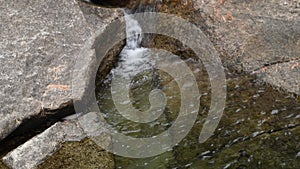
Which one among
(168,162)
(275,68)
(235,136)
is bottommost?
(168,162)

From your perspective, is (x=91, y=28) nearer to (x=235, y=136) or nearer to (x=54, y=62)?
(x=54, y=62)

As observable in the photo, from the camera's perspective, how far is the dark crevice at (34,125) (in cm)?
450

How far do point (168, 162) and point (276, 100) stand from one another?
1.32 meters

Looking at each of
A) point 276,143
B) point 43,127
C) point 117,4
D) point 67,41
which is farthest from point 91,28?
point 276,143

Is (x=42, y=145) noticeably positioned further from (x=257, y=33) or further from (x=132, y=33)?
(x=257, y=33)

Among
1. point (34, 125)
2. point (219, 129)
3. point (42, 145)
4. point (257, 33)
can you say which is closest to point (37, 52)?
point (34, 125)

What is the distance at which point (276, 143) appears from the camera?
395 cm

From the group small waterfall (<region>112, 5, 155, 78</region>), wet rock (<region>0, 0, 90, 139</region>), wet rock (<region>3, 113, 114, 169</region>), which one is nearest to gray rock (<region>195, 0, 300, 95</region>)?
small waterfall (<region>112, 5, 155, 78</region>)

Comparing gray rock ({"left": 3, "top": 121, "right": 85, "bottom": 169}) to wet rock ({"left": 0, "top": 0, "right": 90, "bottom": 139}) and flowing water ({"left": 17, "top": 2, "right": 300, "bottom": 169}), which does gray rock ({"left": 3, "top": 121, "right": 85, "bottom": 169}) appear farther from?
wet rock ({"left": 0, "top": 0, "right": 90, "bottom": 139})

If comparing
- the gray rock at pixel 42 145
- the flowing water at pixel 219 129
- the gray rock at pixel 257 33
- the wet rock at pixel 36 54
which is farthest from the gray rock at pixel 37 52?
the gray rock at pixel 257 33

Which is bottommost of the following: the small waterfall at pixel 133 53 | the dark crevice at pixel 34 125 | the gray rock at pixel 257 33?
the dark crevice at pixel 34 125

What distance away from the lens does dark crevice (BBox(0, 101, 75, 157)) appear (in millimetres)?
4500

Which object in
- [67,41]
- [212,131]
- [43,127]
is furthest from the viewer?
[67,41]

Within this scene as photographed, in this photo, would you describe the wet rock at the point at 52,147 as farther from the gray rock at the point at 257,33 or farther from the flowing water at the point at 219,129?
the gray rock at the point at 257,33
